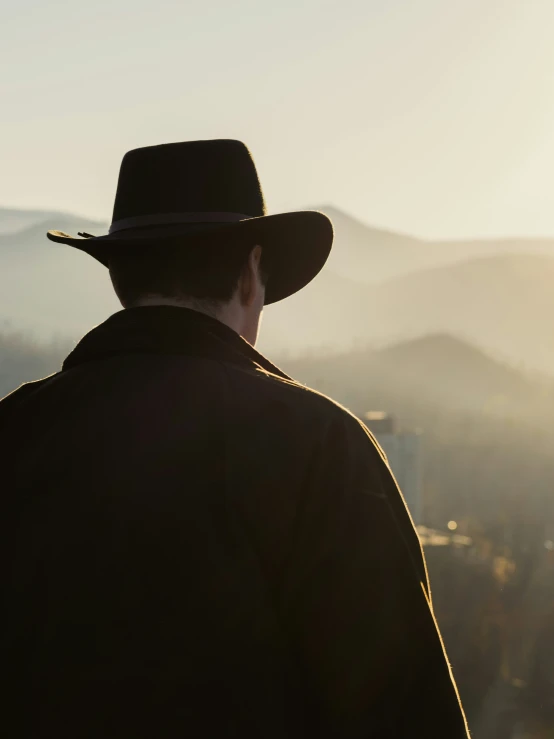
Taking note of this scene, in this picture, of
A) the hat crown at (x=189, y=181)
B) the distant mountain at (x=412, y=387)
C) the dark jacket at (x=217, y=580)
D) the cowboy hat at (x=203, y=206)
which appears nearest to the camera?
the dark jacket at (x=217, y=580)

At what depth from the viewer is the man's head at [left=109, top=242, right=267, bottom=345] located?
2.15 meters

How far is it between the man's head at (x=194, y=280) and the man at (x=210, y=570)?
0.57 ft

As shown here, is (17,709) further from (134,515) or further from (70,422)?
(70,422)

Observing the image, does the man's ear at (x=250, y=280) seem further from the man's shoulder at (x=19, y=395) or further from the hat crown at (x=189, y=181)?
the man's shoulder at (x=19, y=395)

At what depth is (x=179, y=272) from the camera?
85.7 inches

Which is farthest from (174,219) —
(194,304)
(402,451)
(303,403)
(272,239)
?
(402,451)

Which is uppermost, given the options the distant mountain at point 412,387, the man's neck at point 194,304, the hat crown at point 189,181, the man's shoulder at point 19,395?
the hat crown at point 189,181

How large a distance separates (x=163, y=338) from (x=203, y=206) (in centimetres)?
57

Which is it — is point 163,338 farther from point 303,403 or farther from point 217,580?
point 217,580

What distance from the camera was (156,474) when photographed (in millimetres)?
1869

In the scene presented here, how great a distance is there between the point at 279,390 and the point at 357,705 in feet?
2.08

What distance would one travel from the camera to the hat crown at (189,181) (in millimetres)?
2490

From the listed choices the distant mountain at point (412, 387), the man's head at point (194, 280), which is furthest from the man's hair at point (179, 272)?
the distant mountain at point (412, 387)

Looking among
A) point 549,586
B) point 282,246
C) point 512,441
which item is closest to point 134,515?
point 282,246
